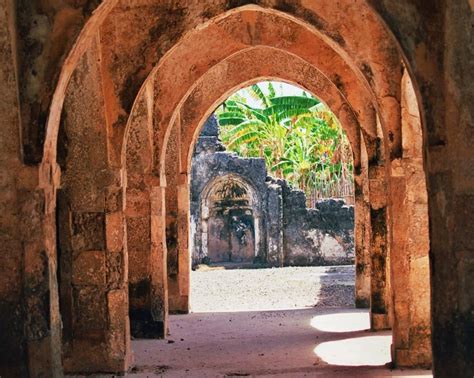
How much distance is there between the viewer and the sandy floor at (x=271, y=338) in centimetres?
798

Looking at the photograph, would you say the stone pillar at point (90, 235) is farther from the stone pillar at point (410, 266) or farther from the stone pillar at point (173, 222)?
the stone pillar at point (173, 222)

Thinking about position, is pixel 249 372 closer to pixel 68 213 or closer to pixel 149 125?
pixel 68 213

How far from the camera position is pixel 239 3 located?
26.9ft

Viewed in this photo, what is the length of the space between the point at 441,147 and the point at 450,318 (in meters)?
1.05

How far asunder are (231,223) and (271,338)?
12816 millimetres

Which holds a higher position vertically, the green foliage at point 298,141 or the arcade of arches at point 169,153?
the green foliage at point 298,141

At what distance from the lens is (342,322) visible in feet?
37.8

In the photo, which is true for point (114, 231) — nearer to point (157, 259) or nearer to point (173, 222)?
point (157, 259)

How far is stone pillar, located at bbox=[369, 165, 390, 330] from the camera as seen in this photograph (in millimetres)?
9836

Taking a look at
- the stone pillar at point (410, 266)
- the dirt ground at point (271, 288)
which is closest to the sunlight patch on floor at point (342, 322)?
the dirt ground at point (271, 288)

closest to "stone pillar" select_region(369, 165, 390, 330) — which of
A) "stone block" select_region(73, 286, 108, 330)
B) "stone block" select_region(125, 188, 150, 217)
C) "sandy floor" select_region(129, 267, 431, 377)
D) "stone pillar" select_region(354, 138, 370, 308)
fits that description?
"sandy floor" select_region(129, 267, 431, 377)

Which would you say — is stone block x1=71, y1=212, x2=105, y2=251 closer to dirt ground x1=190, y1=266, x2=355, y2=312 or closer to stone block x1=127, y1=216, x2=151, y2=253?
stone block x1=127, y1=216, x2=151, y2=253

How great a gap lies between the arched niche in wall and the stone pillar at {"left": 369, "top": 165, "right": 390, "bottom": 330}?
12.2m

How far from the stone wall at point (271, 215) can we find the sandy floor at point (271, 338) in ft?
14.3
